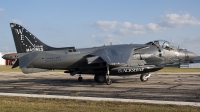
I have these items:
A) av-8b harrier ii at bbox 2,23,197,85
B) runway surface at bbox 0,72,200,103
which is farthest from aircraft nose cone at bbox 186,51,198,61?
runway surface at bbox 0,72,200,103

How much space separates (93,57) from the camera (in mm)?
19312

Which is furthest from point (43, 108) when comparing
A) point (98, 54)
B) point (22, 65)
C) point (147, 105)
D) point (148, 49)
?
point (148, 49)

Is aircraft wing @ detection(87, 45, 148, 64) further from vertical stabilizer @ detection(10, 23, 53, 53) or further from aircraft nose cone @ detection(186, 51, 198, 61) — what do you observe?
aircraft nose cone @ detection(186, 51, 198, 61)

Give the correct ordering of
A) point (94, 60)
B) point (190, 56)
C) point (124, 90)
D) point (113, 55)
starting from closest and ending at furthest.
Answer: point (124, 90)
point (113, 55)
point (94, 60)
point (190, 56)

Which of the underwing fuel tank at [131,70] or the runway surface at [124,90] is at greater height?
the underwing fuel tank at [131,70]

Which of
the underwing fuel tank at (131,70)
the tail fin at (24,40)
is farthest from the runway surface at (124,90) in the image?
the tail fin at (24,40)

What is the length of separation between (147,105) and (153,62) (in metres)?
11.3

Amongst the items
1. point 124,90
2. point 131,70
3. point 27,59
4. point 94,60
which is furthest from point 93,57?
point 27,59

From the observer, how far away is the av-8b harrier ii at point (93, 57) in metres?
19.1

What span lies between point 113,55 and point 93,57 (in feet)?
4.95

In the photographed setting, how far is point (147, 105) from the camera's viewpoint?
33.8ft

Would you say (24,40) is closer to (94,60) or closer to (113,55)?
(94,60)

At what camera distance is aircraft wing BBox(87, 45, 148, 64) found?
18273mm

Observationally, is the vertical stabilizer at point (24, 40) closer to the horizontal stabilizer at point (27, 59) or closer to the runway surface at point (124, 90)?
the horizontal stabilizer at point (27, 59)
